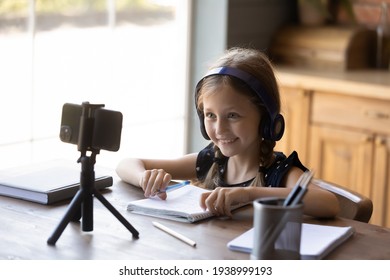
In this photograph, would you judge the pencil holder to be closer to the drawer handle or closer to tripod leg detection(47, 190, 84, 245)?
tripod leg detection(47, 190, 84, 245)

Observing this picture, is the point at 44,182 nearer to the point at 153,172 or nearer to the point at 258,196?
the point at 153,172

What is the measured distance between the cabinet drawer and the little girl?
4.85 feet

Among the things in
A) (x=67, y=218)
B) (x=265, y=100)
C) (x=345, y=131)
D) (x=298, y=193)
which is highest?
(x=265, y=100)

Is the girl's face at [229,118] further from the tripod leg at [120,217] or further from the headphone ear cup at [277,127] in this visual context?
the tripod leg at [120,217]

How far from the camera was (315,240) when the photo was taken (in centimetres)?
171

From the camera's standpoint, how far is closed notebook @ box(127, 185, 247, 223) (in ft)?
6.20

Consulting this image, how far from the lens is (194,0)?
4.18 m

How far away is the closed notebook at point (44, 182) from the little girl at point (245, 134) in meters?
0.14

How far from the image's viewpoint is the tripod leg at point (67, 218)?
5.61ft

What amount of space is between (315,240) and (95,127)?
0.53 metres

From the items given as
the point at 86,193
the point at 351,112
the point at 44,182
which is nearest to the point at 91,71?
the point at 351,112

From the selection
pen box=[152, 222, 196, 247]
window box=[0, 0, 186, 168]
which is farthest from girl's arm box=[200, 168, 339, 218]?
window box=[0, 0, 186, 168]

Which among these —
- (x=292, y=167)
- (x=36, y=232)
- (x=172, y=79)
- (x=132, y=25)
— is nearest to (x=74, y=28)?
(x=132, y=25)

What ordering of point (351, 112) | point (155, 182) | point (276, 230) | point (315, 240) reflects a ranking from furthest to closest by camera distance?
point (351, 112), point (155, 182), point (315, 240), point (276, 230)
